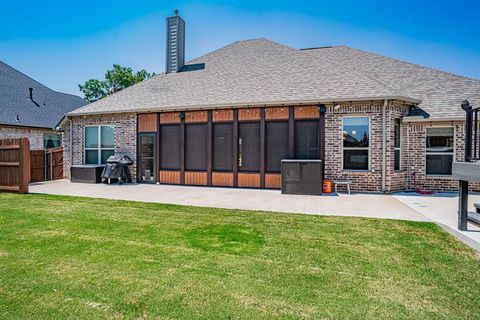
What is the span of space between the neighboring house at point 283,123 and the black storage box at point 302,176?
2.85 ft

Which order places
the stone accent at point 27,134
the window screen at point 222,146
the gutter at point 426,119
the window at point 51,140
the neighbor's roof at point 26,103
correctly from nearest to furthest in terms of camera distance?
1. the gutter at point 426,119
2. the window screen at point 222,146
3. the stone accent at point 27,134
4. the neighbor's roof at point 26,103
5. the window at point 51,140

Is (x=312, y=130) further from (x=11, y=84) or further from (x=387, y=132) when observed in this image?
(x=11, y=84)

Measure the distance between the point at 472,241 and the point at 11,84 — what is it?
2418 cm

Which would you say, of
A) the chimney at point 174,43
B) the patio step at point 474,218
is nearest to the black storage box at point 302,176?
the patio step at point 474,218

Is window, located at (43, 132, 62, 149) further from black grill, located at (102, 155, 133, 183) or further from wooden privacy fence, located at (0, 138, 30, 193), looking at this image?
wooden privacy fence, located at (0, 138, 30, 193)

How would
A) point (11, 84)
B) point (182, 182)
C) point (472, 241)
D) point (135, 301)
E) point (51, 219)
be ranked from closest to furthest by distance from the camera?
point (135, 301) → point (472, 241) → point (51, 219) → point (182, 182) → point (11, 84)

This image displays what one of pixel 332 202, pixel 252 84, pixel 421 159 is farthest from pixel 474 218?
pixel 252 84

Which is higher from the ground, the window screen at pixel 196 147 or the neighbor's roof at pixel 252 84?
the neighbor's roof at pixel 252 84

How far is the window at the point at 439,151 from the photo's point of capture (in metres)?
9.49

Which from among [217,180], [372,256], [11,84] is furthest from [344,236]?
[11,84]

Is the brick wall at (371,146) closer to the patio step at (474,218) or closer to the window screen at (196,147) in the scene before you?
the patio step at (474,218)

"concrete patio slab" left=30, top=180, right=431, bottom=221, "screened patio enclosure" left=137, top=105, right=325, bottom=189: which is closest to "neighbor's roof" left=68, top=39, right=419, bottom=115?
"screened patio enclosure" left=137, top=105, right=325, bottom=189

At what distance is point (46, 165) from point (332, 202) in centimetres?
1285

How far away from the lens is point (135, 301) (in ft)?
8.34
